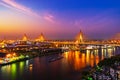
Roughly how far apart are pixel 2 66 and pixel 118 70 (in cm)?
499

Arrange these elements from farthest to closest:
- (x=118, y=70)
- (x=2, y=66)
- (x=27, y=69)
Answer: (x=2, y=66) → (x=27, y=69) → (x=118, y=70)

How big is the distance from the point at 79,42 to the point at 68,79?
1530 cm

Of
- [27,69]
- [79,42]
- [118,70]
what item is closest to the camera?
[118,70]

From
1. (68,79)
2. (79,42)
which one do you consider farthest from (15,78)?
(79,42)

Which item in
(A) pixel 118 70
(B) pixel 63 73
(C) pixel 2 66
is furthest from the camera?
(C) pixel 2 66

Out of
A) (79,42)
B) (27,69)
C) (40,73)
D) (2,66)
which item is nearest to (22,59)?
(2,66)

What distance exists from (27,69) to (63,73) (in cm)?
156

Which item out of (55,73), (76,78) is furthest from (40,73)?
(76,78)

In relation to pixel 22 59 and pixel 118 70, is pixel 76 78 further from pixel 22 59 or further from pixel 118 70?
pixel 22 59

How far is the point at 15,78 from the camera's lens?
24.6ft

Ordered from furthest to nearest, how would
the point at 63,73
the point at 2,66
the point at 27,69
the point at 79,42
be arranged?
the point at 79,42
the point at 2,66
the point at 27,69
the point at 63,73

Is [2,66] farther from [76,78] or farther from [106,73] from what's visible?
[106,73]

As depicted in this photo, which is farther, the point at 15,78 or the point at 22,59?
the point at 22,59

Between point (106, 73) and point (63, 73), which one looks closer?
point (106, 73)
